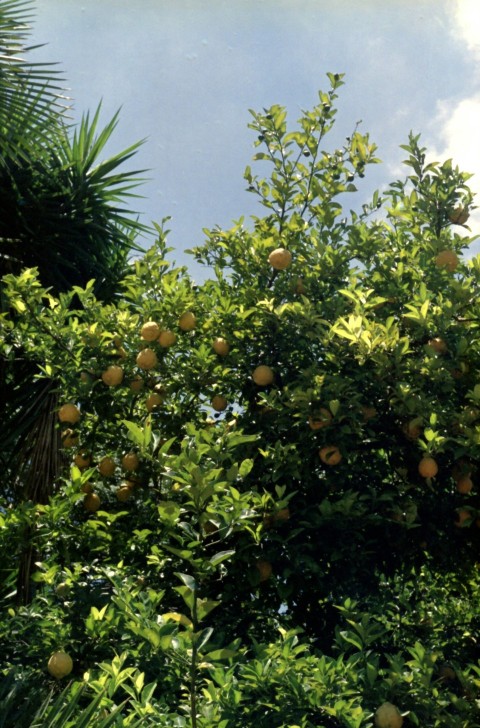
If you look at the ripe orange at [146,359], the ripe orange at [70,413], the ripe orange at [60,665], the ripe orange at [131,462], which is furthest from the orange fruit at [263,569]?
the ripe orange at [70,413]

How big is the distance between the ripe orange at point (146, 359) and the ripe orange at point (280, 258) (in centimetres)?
73

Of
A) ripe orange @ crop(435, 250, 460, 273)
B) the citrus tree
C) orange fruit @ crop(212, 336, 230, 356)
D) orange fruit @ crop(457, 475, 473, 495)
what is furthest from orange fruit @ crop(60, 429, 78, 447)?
ripe orange @ crop(435, 250, 460, 273)

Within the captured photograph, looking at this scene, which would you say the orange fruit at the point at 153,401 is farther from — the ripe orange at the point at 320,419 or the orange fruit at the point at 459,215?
the orange fruit at the point at 459,215

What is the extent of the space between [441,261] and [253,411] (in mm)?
1136

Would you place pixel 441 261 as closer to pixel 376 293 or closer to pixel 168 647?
pixel 376 293

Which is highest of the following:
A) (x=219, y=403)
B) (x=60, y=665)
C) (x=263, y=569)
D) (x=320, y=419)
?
(x=219, y=403)

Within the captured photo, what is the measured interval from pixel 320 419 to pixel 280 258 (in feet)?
3.20

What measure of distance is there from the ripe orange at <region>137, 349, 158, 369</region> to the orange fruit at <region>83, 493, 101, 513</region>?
61 centimetres

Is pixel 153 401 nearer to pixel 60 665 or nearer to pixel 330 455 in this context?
pixel 330 455

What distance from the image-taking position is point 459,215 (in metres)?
4.45

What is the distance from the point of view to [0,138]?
6402 mm

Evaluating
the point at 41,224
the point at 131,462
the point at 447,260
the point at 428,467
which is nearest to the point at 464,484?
the point at 428,467

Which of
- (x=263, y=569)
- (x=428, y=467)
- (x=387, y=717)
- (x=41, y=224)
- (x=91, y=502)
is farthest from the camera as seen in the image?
(x=41, y=224)

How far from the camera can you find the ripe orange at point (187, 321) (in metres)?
4.28
